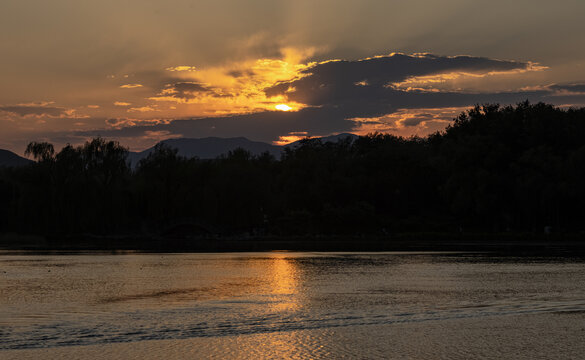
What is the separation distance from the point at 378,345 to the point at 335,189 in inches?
3788

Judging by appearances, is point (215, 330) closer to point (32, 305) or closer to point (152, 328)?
point (152, 328)

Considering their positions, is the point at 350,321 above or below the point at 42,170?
below

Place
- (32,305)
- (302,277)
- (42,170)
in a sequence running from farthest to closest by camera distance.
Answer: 1. (42,170)
2. (302,277)
3. (32,305)

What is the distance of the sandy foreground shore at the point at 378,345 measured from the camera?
52.8 feet

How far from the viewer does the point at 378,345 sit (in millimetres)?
17250

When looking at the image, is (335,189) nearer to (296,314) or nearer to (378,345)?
(296,314)

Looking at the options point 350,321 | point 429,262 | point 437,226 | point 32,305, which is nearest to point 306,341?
point 350,321

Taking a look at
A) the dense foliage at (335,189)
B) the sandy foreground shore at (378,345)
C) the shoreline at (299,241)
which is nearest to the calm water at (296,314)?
the sandy foreground shore at (378,345)

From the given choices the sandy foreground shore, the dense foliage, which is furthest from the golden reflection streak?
the dense foliage

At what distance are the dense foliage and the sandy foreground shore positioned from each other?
71426mm

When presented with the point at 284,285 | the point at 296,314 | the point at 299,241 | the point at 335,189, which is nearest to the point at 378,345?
the point at 296,314

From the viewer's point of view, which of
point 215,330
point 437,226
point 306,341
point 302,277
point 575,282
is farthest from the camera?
point 437,226

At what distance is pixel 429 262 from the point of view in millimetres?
50219

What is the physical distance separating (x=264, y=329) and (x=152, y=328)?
3198 mm
